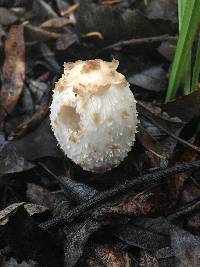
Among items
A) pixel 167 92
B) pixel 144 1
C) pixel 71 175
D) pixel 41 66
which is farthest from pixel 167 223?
pixel 144 1

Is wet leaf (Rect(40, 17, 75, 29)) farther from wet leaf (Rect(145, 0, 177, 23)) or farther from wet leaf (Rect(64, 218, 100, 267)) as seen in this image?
wet leaf (Rect(64, 218, 100, 267))

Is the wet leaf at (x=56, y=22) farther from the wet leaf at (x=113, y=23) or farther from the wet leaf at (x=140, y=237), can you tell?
the wet leaf at (x=140, y=237)

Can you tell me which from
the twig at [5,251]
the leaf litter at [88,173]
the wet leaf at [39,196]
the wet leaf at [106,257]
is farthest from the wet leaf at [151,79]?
the twig at [5,251]

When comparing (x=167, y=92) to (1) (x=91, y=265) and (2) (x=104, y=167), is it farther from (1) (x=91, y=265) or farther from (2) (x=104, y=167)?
(1) (x=91, y=265)

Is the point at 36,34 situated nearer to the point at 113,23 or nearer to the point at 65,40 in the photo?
the point at 65,40

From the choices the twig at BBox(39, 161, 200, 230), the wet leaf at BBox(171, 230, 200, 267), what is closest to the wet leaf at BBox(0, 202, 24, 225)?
the twig at BBox(39, 161, 200, 230)

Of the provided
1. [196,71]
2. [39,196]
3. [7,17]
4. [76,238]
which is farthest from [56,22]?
[76,238]
